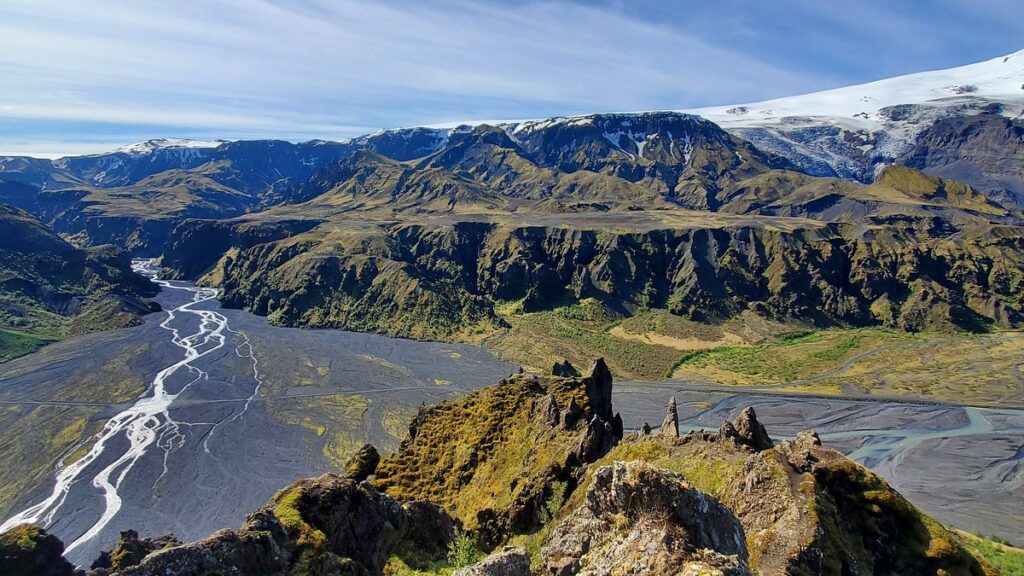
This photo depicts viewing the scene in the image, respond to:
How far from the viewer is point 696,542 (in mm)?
12195

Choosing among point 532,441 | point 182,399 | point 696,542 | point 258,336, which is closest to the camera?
point 696,542

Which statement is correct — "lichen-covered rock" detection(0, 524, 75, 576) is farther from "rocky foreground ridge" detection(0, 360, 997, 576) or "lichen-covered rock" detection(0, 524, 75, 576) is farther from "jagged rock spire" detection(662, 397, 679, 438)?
"jagged rock spire" detection(662, 397, 679, 438)

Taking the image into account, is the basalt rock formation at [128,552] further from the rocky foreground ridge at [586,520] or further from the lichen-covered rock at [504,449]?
the lichen-covered rock at [504,449]

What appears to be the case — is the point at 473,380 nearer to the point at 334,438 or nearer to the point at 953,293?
the point at 334,438

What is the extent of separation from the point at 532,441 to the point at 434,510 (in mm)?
15298

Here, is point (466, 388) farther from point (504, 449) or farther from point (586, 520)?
point (586, 520)

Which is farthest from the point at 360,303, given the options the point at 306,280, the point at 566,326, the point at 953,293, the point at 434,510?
the point at 953,293

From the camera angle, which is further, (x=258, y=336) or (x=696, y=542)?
(x=258, y=336)

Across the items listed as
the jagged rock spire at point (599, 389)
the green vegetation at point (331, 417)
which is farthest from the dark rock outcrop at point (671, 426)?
the green vegetation at point (331, 417)

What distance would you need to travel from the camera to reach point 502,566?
1391 cm

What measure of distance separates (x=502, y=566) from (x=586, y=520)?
2620 mm

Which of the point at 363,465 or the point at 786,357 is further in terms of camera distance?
the point at 786,357

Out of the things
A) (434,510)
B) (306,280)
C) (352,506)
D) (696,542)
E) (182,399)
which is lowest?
(182,399)

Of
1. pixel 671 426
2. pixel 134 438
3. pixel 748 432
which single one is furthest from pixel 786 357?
pixel 134 438
